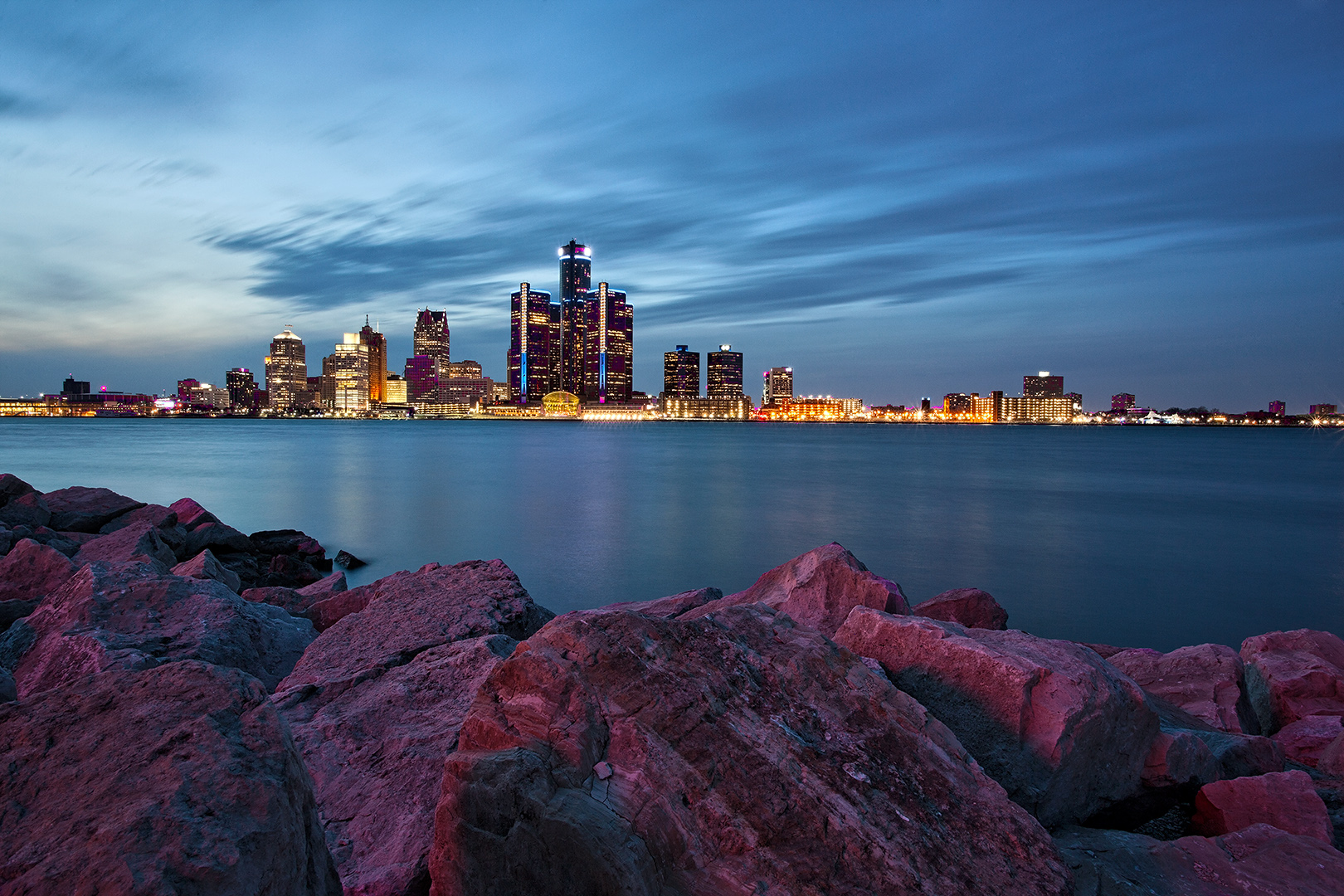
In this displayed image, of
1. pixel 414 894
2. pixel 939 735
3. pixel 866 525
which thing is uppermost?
pixel 939 735

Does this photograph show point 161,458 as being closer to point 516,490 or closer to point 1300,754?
point 516,490

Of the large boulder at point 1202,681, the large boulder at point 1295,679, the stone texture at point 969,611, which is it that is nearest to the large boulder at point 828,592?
the large boulder at point 1202,681

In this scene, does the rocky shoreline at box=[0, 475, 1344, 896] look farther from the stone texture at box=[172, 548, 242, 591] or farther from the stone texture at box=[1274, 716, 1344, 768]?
the stone texture at box=[172, 548, 242, 591]

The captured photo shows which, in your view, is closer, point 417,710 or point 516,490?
point 417,710

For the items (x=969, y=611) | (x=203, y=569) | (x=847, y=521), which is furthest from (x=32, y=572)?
(x=847, y=521)

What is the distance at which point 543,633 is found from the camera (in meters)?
3.16

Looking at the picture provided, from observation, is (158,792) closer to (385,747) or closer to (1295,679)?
(385,747)

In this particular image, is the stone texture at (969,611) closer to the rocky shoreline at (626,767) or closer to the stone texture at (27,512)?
the rocky shoreline at (626,767)

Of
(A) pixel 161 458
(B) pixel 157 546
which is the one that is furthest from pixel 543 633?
(A) pixel 161 458

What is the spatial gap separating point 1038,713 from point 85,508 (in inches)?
597

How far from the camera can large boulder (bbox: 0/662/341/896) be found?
1837 millimetres

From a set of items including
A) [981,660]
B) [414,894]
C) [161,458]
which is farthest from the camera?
[161,458]

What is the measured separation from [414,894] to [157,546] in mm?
8158

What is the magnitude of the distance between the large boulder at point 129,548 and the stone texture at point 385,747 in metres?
5.54
